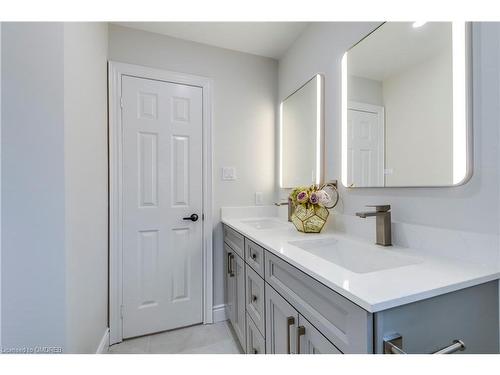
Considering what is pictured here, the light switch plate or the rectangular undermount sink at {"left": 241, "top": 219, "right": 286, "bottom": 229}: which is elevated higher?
the light switch plate

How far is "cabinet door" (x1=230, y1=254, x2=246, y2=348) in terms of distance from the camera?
1456 millimetres

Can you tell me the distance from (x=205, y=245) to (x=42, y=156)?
1244mm

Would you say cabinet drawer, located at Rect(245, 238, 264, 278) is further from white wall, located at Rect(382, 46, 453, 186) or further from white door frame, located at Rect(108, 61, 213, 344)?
white door frame, located at Rect(108, 61, 213, 344)

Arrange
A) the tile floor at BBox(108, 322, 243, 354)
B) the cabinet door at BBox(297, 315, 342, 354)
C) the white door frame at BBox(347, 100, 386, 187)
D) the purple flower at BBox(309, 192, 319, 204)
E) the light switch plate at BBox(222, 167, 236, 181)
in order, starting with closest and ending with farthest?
the cabinet door at BBox(297, 315, 342, 354)
the white door frame at BBox(347, 100, 386, 187)
the purple flower at BBox(309, 192, 319, 204)
the tile floor at BBox(108, 322, 243, 354)
the light switch plate at BBox(222, 167, 236, 181)

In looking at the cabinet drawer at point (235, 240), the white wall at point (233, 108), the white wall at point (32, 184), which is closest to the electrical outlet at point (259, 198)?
the white wall at point (233, 108)

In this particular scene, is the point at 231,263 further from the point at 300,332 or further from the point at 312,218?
the point at 300,332

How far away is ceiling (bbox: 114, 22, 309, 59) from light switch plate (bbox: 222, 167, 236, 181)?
1.06 meters

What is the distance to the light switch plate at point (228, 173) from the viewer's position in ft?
6.40

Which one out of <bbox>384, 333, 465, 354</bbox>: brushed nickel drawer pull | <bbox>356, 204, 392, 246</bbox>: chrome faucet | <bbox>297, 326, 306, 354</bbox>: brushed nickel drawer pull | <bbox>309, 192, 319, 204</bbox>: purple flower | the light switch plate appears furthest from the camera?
the light switch plate

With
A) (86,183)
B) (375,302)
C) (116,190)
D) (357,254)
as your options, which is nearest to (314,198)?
(357,254)

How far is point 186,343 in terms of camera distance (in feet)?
5.38

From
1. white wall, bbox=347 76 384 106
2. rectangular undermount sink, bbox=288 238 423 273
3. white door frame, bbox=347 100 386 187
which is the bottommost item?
rectangular undermount sink, bbox=288 238 423 273

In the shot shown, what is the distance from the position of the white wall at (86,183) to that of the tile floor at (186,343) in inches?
9.9

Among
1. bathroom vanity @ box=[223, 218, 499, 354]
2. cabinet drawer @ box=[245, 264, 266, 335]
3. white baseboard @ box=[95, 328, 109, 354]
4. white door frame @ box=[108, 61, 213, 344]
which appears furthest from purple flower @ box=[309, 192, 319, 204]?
white baseboard @ box=[95, 328, 109, 354]
